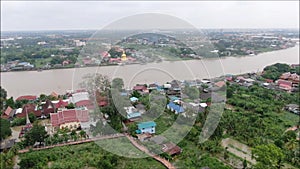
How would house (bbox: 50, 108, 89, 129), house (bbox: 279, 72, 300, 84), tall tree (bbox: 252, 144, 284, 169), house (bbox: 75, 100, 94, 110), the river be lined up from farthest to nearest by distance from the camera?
house (bbox: 279, 72, 300, 84) → the river → house (bbox: 75, 100, 94, 110) → house (bbox: 50, 108, 89, 129) → tall tree (bbox: 252, 144, 284, 169)

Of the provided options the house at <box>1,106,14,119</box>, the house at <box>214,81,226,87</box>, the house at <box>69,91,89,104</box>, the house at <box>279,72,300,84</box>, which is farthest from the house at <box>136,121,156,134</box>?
the house at <box>279,72,300,84</box>

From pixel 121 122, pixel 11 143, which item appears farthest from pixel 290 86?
pixel 11 143

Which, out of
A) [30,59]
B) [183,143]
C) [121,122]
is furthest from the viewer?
[30,59]

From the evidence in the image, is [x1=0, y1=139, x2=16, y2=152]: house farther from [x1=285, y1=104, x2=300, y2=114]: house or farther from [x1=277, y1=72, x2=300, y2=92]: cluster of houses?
[x1=277, y1=72, x2=300, y2=92]: cluster of houses

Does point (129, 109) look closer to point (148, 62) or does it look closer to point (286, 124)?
point (286, 124)

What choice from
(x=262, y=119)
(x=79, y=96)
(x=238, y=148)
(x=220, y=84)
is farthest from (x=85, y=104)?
(x=220, y=84)

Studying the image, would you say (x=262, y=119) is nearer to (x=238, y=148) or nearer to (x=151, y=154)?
(x=238, y=148)

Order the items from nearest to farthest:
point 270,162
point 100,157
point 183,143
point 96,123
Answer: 1. point 270,162
2. point 100,157
3. point 183,143
4. point 96,123
